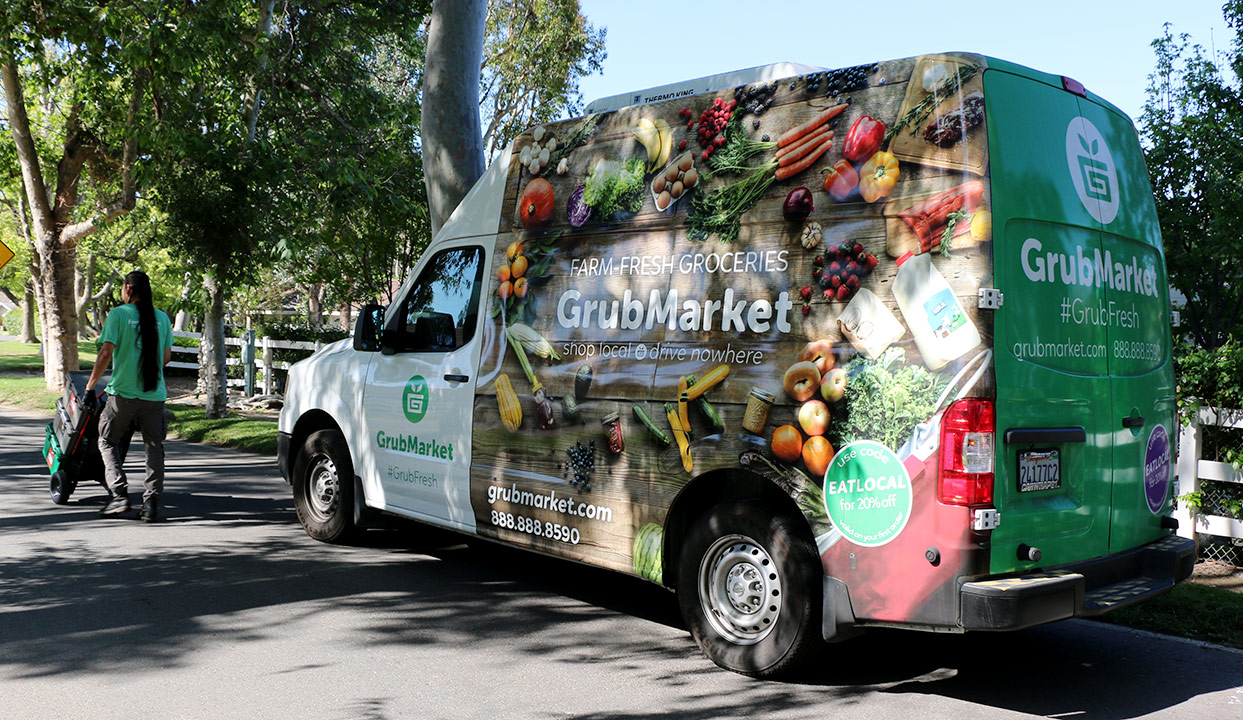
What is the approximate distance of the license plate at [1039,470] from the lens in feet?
14.1

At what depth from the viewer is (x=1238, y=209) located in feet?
29.9

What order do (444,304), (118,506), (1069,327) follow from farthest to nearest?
(118,506)
(444,304)
(1069,327)

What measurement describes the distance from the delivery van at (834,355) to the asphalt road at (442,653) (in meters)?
0.46

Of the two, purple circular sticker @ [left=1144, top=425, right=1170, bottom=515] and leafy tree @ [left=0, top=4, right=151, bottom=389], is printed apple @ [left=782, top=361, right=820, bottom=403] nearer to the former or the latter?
purple circular sticker @ [left=1144, top=425, right=1170, bottom=515]

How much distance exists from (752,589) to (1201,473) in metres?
4.31

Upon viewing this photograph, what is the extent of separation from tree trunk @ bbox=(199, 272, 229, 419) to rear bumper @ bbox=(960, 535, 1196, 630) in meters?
15.0

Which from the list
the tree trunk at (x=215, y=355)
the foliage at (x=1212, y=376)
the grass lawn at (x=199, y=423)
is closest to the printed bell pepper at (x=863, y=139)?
the foliage at (x=1212, y=376)

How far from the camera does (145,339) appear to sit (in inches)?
333

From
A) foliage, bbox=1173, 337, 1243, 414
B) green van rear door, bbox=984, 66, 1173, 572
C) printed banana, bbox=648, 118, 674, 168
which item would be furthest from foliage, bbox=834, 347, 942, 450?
foliage, bbox=1173, 337, 1243, 414

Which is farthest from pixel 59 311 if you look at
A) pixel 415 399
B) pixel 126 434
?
pixel 415 399

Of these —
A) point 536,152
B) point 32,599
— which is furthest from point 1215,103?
point 32,599

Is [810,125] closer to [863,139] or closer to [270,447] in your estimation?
[863,139]

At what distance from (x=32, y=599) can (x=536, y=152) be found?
12.9 ft

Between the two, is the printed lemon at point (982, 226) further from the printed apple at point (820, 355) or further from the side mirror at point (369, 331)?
the side mirror at point (369, 331)
